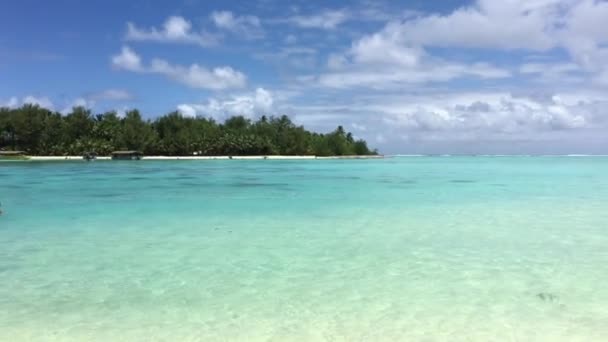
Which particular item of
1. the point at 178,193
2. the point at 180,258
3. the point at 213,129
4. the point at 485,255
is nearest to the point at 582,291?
the point at 485,255

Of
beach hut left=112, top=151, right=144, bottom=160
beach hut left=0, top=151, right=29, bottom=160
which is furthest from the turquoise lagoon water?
beach hut left=112, top=151, right=144, bottom=160

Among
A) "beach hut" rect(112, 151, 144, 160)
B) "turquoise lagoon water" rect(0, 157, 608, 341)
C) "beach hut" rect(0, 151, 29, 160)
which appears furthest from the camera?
"beach hut" rect(112, 151, 144, 160)

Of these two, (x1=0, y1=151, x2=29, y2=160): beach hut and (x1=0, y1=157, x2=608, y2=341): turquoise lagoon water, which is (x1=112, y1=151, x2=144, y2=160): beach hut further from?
(x1=0, y1=157, x2=608, y2=341): turquoise lagoon water

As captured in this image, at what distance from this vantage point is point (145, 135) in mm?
87625

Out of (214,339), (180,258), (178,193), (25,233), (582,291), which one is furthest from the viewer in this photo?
(178,193)

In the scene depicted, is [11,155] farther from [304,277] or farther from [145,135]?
[304,277]

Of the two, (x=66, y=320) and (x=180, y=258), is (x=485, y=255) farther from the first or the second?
(x=66, y=320)

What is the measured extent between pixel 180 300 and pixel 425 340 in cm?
269

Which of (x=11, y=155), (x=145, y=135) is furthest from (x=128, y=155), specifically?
(x=11, y=155)

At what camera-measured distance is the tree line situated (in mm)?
83562

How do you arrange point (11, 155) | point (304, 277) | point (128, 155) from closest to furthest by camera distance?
point (304, 277)
point (11, 155)
point (128, 155)

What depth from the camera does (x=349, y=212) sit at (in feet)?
47.8

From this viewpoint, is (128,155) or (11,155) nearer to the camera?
(11,155)

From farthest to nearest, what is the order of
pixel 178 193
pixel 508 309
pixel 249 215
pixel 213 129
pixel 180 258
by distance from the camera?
pixel 213 129 < pixel 178 193 < pixel 249 215 < pixel 180 258 < pixel 508 309
